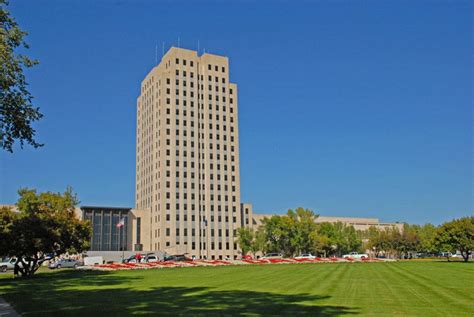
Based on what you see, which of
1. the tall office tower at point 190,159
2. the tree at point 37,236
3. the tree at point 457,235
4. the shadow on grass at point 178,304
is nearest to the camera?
the shadow on grass at point 178,304

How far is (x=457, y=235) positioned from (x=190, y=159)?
80086 mm

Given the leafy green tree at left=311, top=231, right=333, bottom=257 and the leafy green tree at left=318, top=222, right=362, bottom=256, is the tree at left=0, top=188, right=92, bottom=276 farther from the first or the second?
the leafy green tree at left=318, top=222, right=362, bottom=256

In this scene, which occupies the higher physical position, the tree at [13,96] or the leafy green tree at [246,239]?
the tree at [13,96]

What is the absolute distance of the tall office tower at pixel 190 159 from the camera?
442 ft

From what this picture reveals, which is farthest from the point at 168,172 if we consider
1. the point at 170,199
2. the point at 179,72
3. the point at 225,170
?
the point at 179,72

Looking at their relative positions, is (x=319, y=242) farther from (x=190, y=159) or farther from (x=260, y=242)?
(x=190, y=159)

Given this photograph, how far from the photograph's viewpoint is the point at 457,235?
76.5 metres

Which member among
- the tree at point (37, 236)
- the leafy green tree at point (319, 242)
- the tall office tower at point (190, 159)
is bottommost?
the leafy green tree at point (319, 242)

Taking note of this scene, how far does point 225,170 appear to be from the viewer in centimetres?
14500

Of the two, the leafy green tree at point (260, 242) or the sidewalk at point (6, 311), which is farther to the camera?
the leafy green tree at point (260, 242)

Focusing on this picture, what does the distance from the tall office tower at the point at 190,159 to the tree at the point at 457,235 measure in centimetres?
6921

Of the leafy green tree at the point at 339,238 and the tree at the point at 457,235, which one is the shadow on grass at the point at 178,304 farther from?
the leafy green tree at the point at 339,238

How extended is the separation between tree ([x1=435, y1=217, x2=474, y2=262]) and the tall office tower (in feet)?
227


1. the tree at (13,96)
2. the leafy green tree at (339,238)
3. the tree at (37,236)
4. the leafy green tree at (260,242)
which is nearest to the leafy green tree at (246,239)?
the leafy green tree at (260,242)
